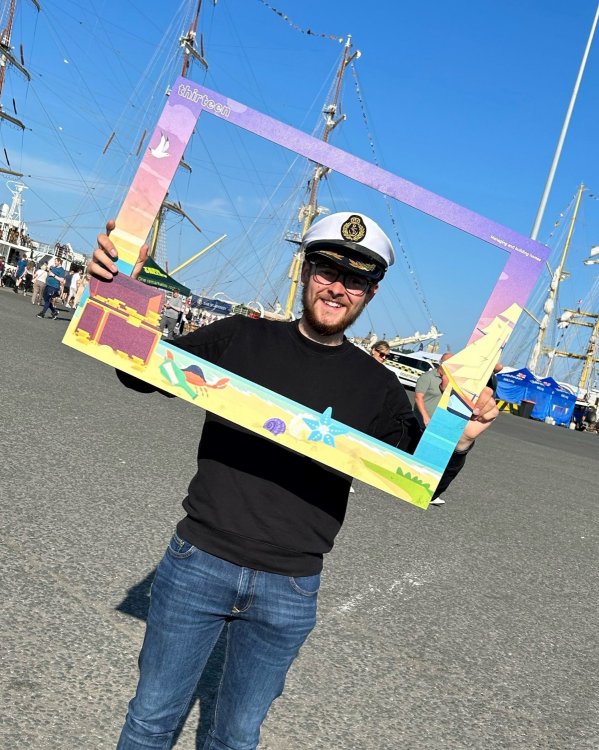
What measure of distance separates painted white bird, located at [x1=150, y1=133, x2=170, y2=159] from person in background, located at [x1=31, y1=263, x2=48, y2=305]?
18.1m

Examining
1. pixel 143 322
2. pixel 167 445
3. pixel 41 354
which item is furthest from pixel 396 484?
pixel 41 354

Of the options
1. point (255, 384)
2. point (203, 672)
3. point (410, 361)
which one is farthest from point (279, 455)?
point (410, 361)

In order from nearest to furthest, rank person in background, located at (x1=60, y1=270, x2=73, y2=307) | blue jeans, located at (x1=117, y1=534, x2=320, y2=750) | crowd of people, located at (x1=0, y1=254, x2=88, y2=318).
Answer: blue jeans, located at (x1=117, y1=534, x2=320, y2=750), crowd of people, located at (x1=0, y1=254, x2=88, y2=318), person in background, located at (x1=60, y1=270, x2=73, y2=307)

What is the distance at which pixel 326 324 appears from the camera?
2014 millimetres

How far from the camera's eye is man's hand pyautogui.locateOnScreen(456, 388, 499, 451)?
216cm

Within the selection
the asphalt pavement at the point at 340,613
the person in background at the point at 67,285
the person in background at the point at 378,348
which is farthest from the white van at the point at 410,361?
the person in background at the point at 67,285

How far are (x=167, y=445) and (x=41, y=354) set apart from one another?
5.43 metres

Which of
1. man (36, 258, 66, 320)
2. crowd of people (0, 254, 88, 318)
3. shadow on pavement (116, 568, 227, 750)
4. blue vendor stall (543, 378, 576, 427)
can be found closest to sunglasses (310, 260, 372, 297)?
crowd of people (0, 254, 88, 318)

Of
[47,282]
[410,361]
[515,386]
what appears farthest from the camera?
[515,386]

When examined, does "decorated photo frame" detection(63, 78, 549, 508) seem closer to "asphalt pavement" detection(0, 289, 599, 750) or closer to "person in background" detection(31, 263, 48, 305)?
"asphalt pavement" detection(0, 289, 599, 750)

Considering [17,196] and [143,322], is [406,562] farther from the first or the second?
[17,196]

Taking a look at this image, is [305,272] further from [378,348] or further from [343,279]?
[378,348]

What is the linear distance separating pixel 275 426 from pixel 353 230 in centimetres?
61

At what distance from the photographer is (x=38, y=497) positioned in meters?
4.81
